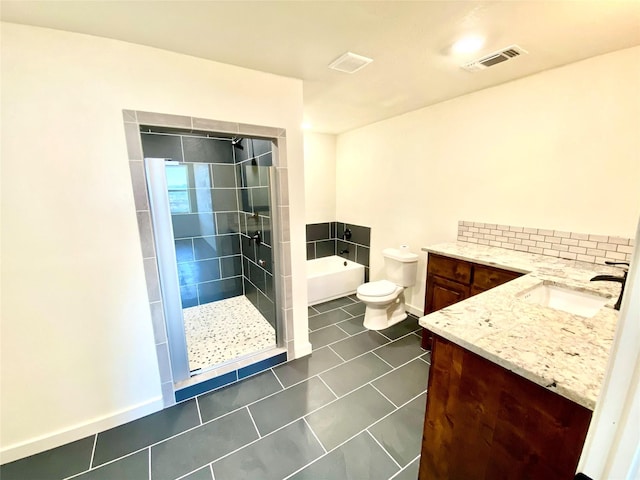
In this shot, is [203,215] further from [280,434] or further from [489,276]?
[489,276]

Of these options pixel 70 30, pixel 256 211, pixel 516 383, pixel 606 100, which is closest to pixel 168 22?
pixel 70 30

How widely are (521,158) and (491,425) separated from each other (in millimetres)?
2035

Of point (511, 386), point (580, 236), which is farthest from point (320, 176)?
point (511, 386)

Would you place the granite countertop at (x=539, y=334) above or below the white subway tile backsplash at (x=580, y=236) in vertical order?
below

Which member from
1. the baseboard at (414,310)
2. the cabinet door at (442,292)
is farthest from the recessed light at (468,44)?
the baseboard at (414,310)

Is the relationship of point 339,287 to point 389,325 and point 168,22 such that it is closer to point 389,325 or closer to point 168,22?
point 389,325

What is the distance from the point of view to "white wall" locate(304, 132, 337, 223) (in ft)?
12.4

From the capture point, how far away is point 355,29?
4.57ft

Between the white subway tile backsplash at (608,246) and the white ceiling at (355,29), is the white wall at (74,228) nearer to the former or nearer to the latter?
the white ceiling at (355,29)

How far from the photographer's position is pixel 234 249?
3.46 meters

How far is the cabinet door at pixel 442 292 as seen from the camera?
7.01 ft

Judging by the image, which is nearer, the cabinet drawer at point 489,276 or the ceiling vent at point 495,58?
the ceiling vent at point 495,58

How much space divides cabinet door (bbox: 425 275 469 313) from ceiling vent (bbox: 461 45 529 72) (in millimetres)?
1604

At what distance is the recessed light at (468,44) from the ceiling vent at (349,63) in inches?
20.2
